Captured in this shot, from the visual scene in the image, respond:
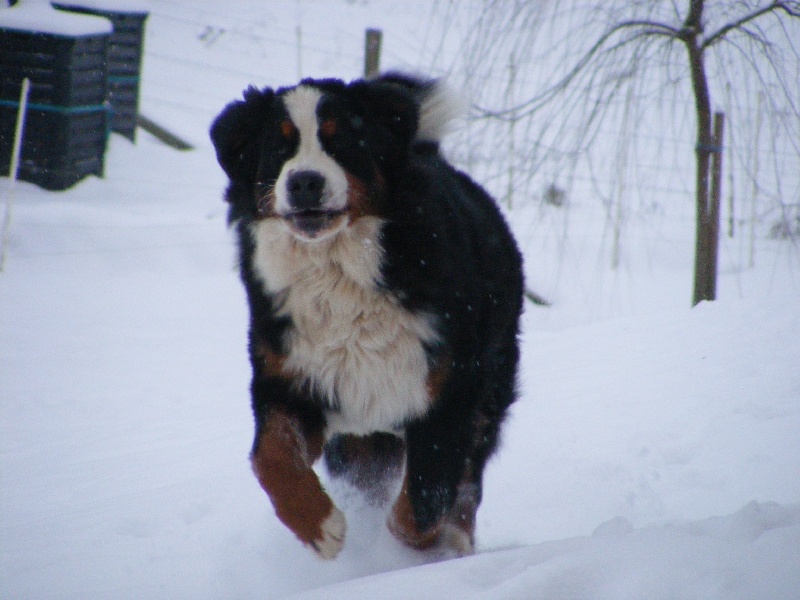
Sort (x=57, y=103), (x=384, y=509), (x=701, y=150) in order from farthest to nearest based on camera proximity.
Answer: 1. (x=57, y=103)
2. (x=701, y=150)
3. (x=384, y=509)

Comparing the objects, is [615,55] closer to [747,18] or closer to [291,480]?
[747,18]

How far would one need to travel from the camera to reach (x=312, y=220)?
88.0 inches

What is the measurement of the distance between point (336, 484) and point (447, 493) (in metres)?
0.76

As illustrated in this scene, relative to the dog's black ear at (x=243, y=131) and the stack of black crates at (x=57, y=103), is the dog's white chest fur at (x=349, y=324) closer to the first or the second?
the dog's black ear at (x=243, y=131)

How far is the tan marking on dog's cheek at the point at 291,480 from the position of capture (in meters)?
2.18

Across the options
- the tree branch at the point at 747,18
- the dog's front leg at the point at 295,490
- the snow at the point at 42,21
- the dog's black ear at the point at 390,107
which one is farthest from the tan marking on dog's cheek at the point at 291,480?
the snow at the point at 42,21

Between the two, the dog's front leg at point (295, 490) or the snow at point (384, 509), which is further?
the dog's front leg at point (295, 490)

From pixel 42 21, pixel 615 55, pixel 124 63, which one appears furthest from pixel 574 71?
pixel 124 63

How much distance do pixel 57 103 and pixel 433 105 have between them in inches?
303

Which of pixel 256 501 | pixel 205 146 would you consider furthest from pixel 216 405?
pixel 205 146

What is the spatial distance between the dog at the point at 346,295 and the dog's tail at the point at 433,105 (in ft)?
0.57

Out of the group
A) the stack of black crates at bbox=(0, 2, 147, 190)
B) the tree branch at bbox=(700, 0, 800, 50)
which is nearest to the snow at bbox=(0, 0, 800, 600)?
the tree branch at bbox=(700, 0, 800, 50)

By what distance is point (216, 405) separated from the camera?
4512 millimetres

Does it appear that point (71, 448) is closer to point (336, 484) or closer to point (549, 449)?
point (336, 484)
